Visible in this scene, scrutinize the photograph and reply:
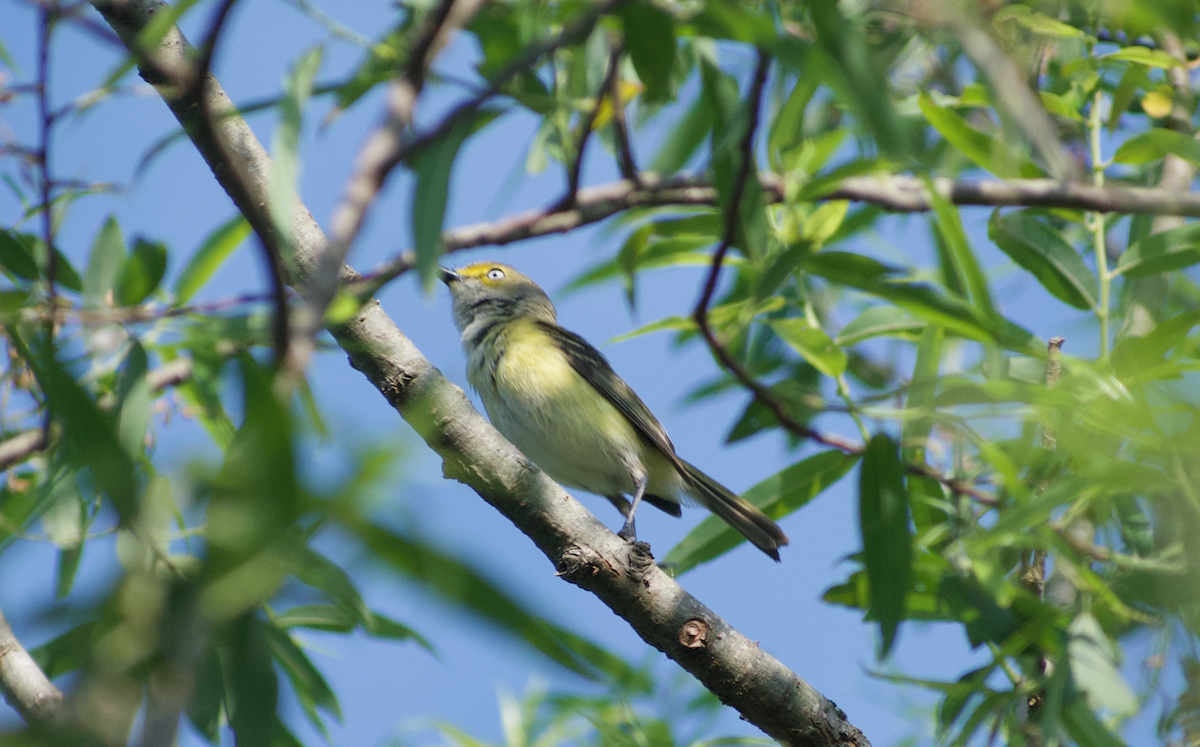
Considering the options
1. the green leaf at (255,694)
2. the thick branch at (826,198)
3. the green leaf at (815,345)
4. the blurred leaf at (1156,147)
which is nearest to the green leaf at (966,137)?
the thick branch at (826,198)

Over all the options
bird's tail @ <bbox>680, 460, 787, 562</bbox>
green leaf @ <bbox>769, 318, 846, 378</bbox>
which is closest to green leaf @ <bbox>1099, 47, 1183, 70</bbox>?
green leaf @ <bbox>769, 318, 846, 378</bbox>

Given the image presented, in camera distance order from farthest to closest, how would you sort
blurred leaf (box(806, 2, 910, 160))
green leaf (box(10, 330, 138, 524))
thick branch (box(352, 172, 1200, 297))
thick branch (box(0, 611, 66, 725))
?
thick branch (box(0, 611, 66, 725))
thick branch (box(352, 172, 1200, 297))
blurred leaf (box(806, 2, 910, 160))
green leaf (box(10, 330, 138, 524))

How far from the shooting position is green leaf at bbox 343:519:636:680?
0.85 meters

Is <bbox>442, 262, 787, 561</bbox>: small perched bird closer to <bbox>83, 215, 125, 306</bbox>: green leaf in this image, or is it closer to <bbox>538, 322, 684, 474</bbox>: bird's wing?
A: <bbox>538, 322, 684, 474</bbox>: bird's wing

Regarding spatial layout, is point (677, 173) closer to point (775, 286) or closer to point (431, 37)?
point (775, 286)

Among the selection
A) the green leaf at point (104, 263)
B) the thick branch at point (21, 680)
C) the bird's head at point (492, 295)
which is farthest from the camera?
the bird's head at point (492, 295)

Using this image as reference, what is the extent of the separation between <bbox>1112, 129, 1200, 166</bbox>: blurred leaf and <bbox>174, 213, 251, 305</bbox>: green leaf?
8.28ft

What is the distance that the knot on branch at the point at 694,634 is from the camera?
2.49m

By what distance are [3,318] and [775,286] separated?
1342 mm

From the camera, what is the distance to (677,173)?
2086 millimetres

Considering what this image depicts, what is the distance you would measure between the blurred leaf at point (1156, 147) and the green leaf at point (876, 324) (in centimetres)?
69

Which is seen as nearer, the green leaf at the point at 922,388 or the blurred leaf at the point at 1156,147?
the green leaf at the point at 922,388

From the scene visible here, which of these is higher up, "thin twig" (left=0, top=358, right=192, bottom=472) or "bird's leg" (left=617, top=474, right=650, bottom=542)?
"bird's leg" (left=617, top=474, right=650, bottom=542)

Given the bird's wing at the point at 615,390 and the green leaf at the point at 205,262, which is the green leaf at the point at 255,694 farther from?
the bird's wing at the point at 615,390
